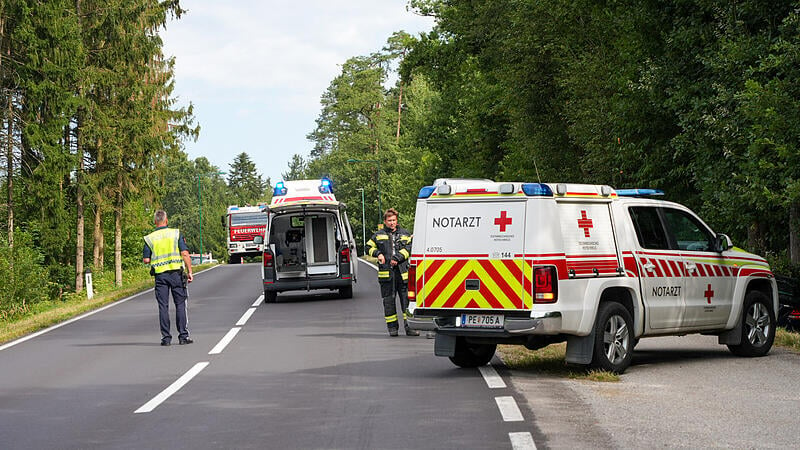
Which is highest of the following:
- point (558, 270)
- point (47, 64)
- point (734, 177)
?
point (47, 64)

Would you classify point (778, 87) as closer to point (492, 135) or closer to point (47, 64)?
point (47, 64)

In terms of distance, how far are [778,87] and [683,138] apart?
3.92m

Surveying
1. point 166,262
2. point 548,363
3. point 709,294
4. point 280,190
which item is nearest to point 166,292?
point 166,262

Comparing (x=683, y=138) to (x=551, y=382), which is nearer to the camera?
(x=551, y=382)

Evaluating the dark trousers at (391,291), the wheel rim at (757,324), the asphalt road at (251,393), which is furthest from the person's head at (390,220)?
the wheel rim at (757,324)

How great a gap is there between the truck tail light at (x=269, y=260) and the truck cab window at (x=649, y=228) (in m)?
14.5

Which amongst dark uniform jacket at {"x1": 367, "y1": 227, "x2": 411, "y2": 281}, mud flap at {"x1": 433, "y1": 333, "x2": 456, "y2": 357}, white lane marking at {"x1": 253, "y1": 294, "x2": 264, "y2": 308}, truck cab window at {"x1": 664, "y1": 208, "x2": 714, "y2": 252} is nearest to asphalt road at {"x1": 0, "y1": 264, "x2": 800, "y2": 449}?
mud flap at {"x1": 433, "y1": 333, "x2": 456, "y2": 357}

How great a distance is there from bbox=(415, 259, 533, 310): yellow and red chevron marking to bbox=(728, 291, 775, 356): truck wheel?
3.46m

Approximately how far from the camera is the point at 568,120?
2759 cm

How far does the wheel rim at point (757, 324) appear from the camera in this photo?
493 inches

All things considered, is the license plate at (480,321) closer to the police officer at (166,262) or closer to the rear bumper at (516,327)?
the rear bumper at (516,327)

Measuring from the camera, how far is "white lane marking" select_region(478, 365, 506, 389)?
10281 millimetres

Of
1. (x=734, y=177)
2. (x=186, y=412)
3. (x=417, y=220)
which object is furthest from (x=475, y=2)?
(x=186, y=412)

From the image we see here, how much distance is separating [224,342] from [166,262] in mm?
1505
